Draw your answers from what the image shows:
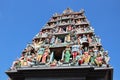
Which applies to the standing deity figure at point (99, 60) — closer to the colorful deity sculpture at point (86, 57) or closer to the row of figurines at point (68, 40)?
the colorful deity sculpture at point (86, 57)

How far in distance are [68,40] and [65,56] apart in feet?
5.88

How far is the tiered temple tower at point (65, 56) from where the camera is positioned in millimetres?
16562

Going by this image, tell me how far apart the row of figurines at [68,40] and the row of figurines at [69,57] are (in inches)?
28.3

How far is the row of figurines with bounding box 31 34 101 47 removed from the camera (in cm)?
1930

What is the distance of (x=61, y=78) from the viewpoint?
16688 millimetres

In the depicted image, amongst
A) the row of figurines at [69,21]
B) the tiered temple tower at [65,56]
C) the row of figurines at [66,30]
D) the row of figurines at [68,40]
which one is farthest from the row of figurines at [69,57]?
the row of figurines at [69,21]

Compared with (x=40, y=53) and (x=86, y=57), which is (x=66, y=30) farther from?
(x=86, y=57)

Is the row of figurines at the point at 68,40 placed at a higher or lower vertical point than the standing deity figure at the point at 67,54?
higher

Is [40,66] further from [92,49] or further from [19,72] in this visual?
[92,49]

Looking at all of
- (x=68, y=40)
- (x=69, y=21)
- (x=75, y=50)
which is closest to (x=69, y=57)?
(x=75, y=50)

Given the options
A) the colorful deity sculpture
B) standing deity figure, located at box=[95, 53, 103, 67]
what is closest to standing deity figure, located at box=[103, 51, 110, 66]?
standing deity figure, located at box=[95, 53, 103, 67]

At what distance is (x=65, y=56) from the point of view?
18.2 m

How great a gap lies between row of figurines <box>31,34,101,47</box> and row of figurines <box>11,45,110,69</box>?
2.36ft

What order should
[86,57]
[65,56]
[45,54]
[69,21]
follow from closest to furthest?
[86,57] < [65,56] < [45,54] < [69,21]
